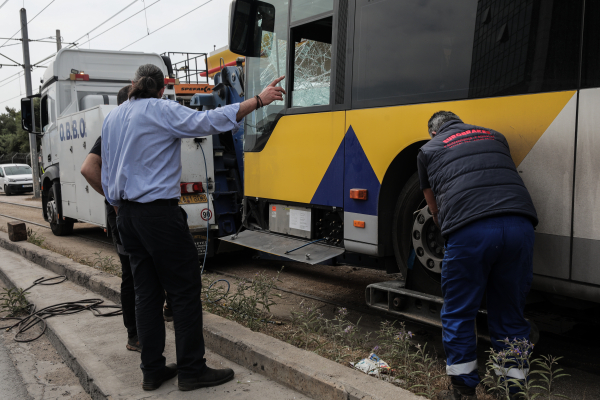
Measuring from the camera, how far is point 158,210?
2977 mm

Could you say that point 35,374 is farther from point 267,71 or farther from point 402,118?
point 267,71

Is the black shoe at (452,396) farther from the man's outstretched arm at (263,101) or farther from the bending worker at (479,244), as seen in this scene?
the man's outstretched arm at (263,101)

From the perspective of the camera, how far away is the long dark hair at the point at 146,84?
3072mm

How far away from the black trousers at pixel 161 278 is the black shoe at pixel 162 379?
36mm

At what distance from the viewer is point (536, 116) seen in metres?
2.89

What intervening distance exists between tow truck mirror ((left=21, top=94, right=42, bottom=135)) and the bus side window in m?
7.47

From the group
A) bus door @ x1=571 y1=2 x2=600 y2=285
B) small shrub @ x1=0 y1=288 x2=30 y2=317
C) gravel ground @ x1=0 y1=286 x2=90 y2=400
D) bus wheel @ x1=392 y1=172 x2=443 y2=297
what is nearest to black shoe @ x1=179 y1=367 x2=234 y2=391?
gravel ground @ x1=0 y1=286 x2=90 y2=400

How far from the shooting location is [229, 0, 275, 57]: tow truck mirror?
495 cm

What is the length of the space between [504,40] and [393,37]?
0.87 meters

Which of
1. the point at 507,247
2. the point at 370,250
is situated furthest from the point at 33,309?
the point at 507,247

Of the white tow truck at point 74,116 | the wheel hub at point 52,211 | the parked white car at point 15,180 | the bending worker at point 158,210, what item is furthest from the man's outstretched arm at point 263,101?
the parked white car at point 15,180

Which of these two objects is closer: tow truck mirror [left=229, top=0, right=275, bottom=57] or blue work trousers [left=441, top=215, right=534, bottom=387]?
blue work trousers [left=441, top=215, right=534, bottom=387]

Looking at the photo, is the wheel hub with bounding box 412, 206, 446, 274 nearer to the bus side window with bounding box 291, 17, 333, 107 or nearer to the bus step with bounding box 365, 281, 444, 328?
the bus step with bounding box 365, 281, 444, 328

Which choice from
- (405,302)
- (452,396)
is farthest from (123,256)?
(452,396)
